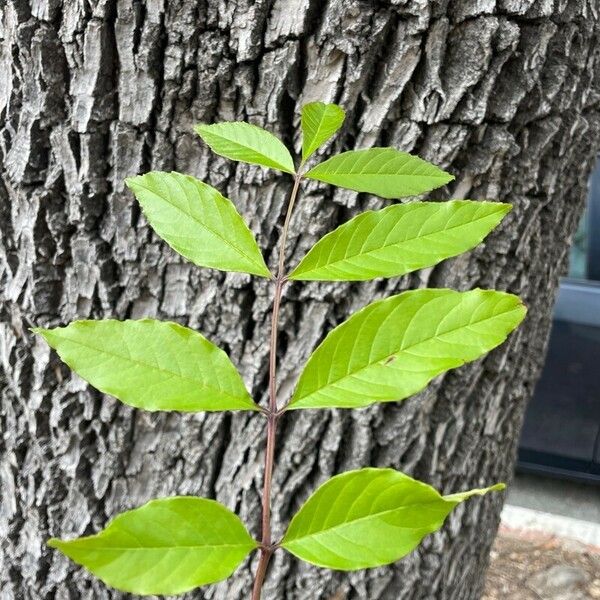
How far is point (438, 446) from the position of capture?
3.66ft

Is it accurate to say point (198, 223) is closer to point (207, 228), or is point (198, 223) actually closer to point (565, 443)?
point (207, 228)

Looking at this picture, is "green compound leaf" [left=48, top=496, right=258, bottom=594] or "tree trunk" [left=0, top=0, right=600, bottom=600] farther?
"tree trunk" [left=0, top=0, right=600, bottom=600]

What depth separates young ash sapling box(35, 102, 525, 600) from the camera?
0.40 metres

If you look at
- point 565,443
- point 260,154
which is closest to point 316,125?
point 260,154

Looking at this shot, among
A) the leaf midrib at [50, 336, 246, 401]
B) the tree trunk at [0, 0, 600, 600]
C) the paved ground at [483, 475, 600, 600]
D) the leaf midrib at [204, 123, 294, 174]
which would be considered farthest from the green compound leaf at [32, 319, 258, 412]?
the paved ground at [483, 475, 600, 600]

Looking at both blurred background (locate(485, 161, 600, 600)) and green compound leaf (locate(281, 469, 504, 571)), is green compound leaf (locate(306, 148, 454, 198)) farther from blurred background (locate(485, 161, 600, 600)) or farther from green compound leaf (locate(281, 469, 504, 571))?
blurred background (locate(485, 161, 600, 600))

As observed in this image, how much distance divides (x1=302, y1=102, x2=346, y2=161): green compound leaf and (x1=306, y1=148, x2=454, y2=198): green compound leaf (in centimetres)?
2

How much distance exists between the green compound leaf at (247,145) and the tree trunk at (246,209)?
31 centimetres

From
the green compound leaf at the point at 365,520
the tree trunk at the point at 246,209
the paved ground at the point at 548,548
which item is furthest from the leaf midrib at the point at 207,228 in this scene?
the paved ground at the point at 548,548

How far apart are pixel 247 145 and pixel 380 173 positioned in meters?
0.11

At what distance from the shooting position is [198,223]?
0.51m

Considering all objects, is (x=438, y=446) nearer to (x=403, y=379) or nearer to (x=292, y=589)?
(x=292, y=589)

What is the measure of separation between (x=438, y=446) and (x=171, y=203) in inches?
29.2

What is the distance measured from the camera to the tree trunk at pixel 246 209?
85cm
